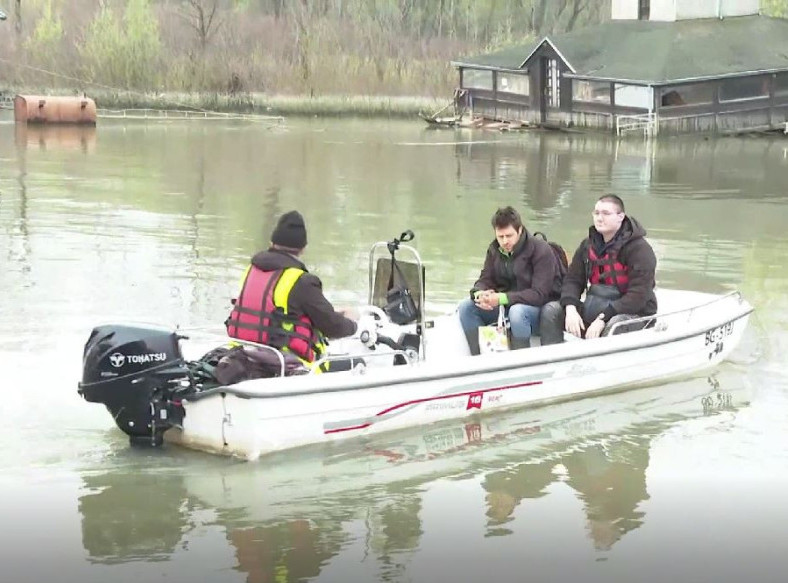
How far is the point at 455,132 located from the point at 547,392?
33024 mm

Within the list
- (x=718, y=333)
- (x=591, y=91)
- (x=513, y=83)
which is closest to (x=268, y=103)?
(x=513, y=83)

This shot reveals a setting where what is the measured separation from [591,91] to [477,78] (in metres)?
6.81

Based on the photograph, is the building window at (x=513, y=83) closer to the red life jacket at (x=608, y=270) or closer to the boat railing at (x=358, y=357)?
the red life jacket at (x=608, y=270)

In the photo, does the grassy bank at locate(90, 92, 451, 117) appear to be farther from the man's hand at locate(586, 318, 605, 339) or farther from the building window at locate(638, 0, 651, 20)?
the man's hand at locate(586, 318, 605, 339)

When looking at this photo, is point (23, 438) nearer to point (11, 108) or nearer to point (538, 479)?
point (538, 479)

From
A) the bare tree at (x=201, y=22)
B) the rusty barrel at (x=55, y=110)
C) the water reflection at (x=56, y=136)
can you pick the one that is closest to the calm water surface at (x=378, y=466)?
the water reflection at (x=56, y=136)

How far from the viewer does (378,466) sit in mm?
8102

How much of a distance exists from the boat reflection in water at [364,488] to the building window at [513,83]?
3689 centimetres

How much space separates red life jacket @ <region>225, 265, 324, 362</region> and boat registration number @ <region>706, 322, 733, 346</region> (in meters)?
3.51

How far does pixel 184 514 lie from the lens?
23.7 feet

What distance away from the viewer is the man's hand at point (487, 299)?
30.7ft

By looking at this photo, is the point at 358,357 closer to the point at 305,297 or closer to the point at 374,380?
the point at 374,380

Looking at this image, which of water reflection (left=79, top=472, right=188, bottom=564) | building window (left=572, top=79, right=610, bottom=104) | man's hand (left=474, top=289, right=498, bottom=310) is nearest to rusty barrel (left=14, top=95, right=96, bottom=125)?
building window (left=572, top=79, right=610, bottom=104)

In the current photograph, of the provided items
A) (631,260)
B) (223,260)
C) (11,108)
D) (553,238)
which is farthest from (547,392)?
(11,108)
